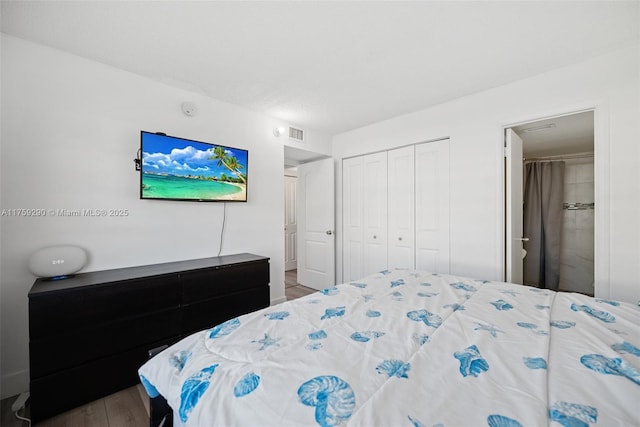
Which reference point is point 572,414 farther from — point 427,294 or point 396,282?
point 396,282

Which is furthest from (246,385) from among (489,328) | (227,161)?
(227,161)

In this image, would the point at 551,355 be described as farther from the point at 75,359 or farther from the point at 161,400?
the point at 75,359

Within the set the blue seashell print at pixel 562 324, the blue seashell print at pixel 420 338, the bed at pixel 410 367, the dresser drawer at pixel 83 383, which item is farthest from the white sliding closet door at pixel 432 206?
the dresser drawer at pixel 83 383

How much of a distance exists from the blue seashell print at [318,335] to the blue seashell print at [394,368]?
0.29 meters

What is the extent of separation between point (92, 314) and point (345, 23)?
260 cm

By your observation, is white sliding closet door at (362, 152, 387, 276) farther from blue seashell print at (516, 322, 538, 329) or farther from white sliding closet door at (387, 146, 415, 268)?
blue seashell print at (516, 322, 538, 329)

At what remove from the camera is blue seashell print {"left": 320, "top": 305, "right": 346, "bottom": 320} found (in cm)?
131

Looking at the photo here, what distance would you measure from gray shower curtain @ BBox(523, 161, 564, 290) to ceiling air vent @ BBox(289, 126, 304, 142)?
3959mm

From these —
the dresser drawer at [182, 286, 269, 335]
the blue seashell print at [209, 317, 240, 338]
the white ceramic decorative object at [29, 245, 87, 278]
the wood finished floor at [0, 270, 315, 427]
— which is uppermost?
the white ceramic decorative object at [29, 245, 87, 278]

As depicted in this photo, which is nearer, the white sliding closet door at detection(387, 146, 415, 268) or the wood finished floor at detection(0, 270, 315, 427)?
the wood finished floor at detection(0, 270, 315, 427)

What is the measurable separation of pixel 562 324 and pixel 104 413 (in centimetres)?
273

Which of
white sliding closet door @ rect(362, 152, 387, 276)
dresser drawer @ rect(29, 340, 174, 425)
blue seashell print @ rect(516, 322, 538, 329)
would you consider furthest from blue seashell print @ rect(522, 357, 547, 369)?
white sliding closet door @ rect(362, 152, 387, 276)

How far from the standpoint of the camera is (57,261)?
1.80 m


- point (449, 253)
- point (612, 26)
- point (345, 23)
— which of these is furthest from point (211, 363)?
point (612, 26)
